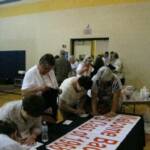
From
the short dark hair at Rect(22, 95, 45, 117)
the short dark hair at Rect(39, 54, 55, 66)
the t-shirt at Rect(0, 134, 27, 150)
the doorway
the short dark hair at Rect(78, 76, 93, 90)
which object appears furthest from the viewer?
the doorway

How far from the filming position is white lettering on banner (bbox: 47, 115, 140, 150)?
7.80 ft

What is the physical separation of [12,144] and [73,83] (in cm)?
194

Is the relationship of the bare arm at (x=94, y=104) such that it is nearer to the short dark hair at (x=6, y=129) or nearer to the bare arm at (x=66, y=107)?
the bare arm at (x=66, y=107)

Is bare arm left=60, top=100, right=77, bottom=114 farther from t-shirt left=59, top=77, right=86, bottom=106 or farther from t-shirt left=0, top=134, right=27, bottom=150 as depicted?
t-shirt left=0, top=134, right=27, bottom=150

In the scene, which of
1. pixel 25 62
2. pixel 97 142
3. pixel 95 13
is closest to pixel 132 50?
pixel 95 13

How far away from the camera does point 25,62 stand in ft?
37.1

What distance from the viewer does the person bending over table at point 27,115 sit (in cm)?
213

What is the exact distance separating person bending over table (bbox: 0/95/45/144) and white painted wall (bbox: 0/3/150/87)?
6.84m

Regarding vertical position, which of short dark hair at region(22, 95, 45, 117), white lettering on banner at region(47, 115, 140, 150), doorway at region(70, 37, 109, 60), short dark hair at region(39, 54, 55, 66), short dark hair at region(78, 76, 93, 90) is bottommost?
white lettering on banner at region(47, 115, 140, 150)

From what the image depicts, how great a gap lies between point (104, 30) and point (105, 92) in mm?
5816

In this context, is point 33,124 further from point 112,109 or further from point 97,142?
point 112,109

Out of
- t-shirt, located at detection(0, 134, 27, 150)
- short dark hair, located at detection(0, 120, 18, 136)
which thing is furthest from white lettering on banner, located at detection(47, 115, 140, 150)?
t-shirt, located at detection(0, 134, 27, 150)

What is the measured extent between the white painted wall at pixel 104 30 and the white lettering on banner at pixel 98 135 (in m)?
5.76

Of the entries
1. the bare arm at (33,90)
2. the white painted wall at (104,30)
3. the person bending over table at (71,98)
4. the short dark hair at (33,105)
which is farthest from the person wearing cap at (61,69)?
the short dark hair at (33,105)
